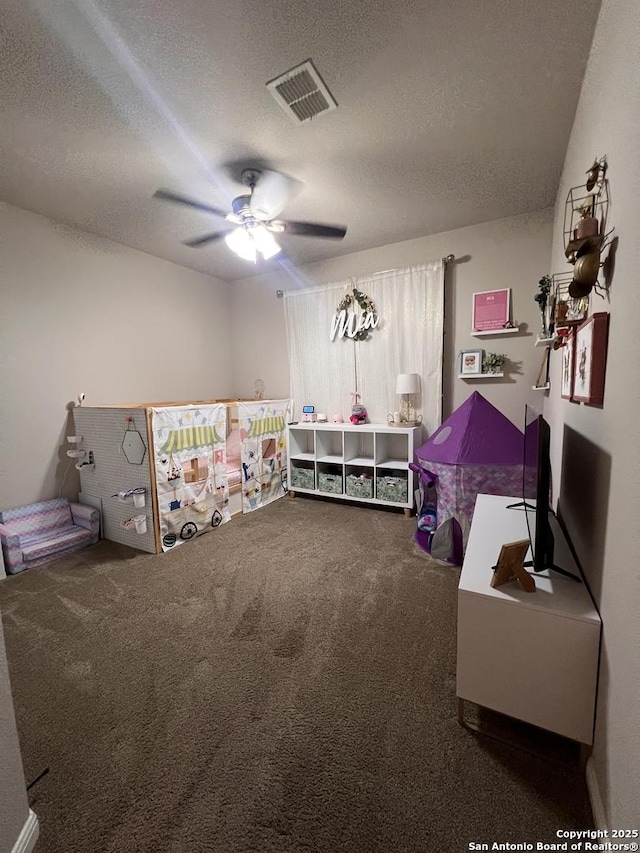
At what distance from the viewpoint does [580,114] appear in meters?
1.70

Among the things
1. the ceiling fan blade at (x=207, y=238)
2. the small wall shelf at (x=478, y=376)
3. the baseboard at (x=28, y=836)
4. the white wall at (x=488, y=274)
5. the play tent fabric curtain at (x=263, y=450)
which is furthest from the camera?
the play tent fabric curtain at (x=263, y=450)

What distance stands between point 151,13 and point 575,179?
212 cm

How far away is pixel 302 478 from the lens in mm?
3984

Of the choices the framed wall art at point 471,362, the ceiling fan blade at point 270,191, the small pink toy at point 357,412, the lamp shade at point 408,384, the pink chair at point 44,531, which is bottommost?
the pink chair at point 44,531

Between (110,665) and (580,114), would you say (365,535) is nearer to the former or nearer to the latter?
(110,665)

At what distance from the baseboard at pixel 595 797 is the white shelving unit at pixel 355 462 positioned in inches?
90.9

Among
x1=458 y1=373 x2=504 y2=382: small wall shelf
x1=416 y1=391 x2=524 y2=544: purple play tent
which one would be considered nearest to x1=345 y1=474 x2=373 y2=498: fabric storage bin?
x1=416 y1=391 x2=524 y2=544: purple play tent

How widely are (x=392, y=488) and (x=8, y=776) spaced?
298cm

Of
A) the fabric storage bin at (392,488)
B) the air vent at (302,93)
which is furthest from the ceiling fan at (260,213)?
the fabric storage bin at (392,488)

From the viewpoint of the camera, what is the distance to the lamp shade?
11.2ft

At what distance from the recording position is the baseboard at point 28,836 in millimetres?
906

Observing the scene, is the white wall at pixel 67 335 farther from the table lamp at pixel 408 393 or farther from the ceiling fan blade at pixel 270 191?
the table lamp at pixel 408 393

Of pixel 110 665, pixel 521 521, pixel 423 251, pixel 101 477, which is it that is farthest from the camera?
pixel 423 251

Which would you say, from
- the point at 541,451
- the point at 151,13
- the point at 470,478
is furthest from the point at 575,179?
the point at 151,13
